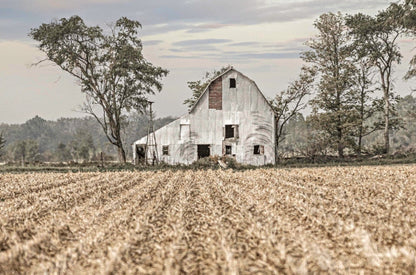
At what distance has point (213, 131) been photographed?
42.2 m

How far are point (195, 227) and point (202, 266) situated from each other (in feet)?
10.6

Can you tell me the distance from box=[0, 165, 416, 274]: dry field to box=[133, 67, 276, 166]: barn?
976 inches

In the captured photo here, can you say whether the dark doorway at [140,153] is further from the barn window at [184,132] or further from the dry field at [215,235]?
the dry field at [215,235]

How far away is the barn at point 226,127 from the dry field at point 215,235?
24790 millimetres

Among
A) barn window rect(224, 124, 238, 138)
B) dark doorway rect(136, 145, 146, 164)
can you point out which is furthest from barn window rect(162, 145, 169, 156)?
barn window rect(224, 124, 238, 138)

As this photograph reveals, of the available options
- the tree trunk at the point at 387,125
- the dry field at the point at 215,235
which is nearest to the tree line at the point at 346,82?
the tree trunk at the point at 387,125

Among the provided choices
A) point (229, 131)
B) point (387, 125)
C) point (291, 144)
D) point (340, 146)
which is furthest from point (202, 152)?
point (291, 144)

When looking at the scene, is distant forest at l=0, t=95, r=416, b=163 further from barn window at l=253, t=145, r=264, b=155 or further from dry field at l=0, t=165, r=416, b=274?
dry field at l=0, t=165, r=416, b=274

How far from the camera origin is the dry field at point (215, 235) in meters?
7.86

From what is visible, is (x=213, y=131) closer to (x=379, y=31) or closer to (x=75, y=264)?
(x=379, y=31)

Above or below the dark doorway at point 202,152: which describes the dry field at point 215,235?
below

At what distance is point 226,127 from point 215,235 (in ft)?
107

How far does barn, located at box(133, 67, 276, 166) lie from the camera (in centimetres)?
4197

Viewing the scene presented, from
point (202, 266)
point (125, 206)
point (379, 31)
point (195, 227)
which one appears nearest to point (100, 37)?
point (379, 31)
